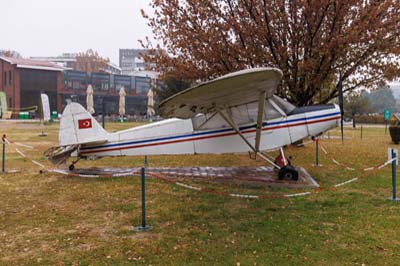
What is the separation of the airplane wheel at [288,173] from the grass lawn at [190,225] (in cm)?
80

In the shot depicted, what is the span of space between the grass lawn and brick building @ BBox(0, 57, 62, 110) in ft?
172

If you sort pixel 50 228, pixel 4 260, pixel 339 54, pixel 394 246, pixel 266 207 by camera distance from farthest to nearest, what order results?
1. pixel 339 54
2. pixel 266 207
3. pixel 50 228
4. pixel 394 246
5. pixel 4 260

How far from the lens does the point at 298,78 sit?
12.5 metres

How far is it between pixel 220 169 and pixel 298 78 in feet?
14.4

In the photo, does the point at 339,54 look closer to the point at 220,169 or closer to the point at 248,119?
the point at 248,119

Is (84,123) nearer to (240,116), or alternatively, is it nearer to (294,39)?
(240,116)

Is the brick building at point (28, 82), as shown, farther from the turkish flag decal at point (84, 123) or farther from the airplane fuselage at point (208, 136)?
the airplane fuselage at point (208, 136)

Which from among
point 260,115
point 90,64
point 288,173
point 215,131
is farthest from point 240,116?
point 90,64

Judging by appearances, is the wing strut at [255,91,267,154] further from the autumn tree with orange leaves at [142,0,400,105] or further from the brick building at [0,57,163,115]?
the brick building at [0,57,163,115]

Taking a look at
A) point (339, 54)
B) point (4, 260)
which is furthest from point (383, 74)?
point (4, 260)

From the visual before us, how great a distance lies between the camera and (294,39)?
11.7m

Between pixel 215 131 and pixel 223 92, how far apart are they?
253 cm

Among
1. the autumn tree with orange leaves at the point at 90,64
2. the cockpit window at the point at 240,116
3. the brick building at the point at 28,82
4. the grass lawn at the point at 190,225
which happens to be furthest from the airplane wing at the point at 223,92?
the autumn tree with orange leaves at the point at 90,64

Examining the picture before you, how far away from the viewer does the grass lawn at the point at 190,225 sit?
469 cm
